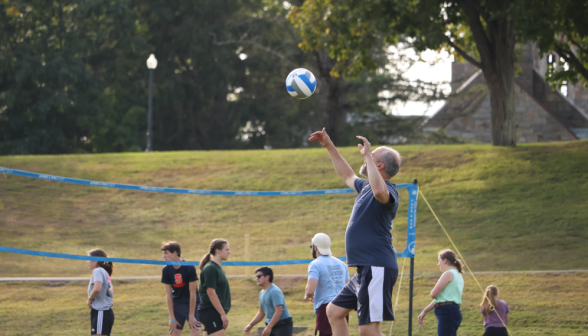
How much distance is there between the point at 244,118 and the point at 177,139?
4.83 m

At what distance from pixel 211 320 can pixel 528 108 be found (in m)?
37.8

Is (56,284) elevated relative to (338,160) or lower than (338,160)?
lower

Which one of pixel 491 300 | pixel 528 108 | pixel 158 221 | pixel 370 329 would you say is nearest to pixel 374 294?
pixel 370 329

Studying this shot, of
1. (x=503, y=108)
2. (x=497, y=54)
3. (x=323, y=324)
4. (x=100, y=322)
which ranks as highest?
(x=497, y=54)

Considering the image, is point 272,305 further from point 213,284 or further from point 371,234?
point 371,234

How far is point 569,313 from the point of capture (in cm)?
1098

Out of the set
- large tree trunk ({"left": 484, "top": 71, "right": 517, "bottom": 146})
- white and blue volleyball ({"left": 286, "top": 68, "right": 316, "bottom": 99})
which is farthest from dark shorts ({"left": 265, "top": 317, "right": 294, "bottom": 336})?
large tree trunk ({"left": 484, "top": 71, "right": 517, "bottom": 146})

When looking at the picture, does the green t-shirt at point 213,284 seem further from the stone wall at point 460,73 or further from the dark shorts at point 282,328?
the stone wall at point 460,73

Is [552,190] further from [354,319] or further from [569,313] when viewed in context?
[354,319]

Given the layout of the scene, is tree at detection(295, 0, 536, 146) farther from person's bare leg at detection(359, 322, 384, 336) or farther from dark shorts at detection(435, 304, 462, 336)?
person's bare leg at detection(359, 322, 384, 336)

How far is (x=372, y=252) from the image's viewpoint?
5.59 m

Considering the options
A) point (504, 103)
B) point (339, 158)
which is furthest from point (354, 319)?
point (504, 103)

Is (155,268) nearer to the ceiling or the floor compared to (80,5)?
nearer to the floor

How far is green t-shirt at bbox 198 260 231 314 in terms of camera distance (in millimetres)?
7797
